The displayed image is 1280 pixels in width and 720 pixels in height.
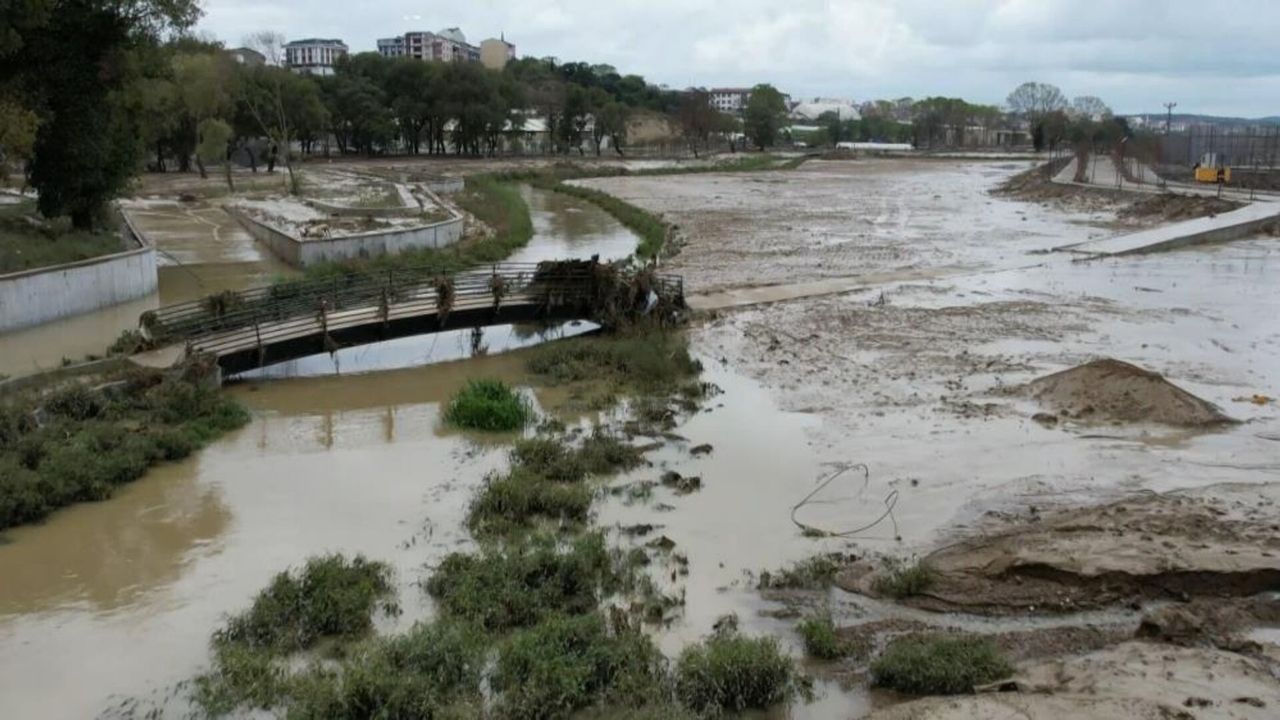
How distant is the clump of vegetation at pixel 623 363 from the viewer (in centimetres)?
1900

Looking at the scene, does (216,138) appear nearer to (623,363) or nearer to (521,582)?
(623,363)

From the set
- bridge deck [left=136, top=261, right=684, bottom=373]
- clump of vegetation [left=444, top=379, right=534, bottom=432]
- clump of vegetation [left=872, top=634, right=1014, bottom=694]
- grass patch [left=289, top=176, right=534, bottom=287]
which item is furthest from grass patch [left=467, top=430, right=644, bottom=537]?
grass patch [left=289, top=176, right=534, bottom=287]

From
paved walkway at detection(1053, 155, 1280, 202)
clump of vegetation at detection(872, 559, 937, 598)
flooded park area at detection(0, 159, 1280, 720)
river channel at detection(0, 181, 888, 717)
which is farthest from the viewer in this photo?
paved walkway at detection(1053, 155, 1280, 202)

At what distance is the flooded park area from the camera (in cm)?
926

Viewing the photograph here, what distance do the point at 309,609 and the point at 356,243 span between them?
24.2 m

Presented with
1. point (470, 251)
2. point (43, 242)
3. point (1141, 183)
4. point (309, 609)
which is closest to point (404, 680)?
point (309, 609)

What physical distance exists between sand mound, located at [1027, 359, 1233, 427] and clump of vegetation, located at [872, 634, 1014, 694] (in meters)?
8.70

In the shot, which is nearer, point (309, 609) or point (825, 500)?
point (309, 609)

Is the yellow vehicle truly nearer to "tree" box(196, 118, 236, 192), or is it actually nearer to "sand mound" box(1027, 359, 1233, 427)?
"sand mound" box(1027, 359, 1233, 427)

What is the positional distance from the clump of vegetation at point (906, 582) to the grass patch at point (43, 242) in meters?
20.4

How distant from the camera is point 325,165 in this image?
84.6 meters

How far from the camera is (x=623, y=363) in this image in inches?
786

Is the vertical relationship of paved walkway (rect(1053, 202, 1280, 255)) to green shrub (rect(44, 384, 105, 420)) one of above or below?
above

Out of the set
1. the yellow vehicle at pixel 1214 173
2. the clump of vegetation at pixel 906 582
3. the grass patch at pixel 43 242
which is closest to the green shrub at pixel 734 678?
the clump of vegetation at pixel 906 582
